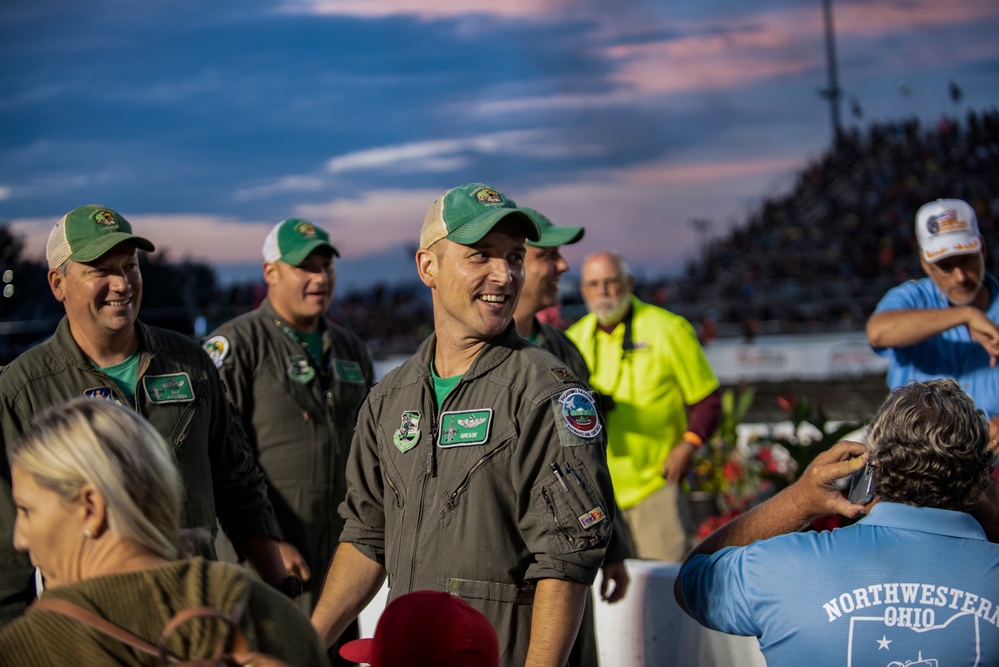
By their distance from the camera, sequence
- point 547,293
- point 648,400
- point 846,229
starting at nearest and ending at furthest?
point 547,293, point 648,400, point 846,229

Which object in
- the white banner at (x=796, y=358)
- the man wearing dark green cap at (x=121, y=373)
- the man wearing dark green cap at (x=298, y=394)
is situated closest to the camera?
the man wearing dark green cap at (x=121, y=373)

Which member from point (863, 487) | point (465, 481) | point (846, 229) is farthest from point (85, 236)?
point (846, 229)

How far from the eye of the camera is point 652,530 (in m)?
5.71

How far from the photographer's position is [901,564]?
91.8 inches

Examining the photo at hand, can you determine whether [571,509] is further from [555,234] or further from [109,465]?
[555,234]

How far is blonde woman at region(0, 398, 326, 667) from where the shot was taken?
1716 millimetres

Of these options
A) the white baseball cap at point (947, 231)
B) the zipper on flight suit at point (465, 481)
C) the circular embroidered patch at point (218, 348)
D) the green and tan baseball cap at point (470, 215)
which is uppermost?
the green and tan baseball cap at point (470, 215)

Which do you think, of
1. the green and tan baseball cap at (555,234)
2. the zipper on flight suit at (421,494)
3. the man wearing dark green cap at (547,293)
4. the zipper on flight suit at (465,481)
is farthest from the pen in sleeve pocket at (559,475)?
the green and tan baseball cap at (555,234)

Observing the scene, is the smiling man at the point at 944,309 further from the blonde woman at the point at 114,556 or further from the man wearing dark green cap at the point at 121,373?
the blonde woman at the point at 114,556

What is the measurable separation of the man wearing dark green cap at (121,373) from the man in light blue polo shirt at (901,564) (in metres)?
1.85

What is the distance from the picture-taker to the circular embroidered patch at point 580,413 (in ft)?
8.61

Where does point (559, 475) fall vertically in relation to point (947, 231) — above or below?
below

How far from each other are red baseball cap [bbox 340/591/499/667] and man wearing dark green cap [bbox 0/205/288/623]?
151cm

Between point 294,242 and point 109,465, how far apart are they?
11.0ft
